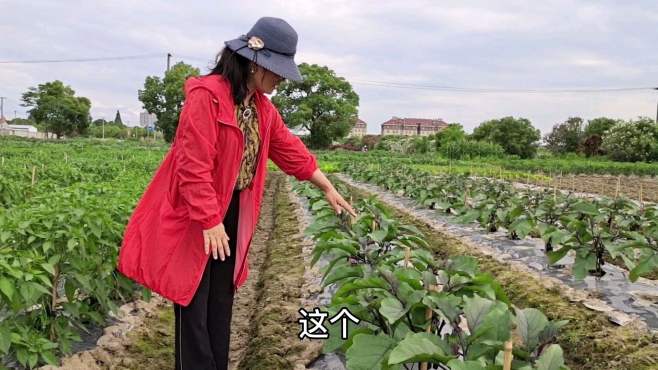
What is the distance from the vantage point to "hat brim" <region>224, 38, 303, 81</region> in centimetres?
212

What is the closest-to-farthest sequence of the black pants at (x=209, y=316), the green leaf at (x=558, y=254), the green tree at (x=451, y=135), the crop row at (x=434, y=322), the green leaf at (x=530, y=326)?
the crop row at (x=434, y=322) → the green leaf at (x=530, y=326) → the black pants at (x=209, y=316) → the green leaf at (x=558, y=254) → the green tree at (x=451, y=135)

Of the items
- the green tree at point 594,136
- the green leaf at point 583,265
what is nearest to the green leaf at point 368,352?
the green leaf at point 583,265

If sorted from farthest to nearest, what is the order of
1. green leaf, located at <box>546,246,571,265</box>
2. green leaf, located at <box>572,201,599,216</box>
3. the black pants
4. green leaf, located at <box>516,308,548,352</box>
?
green leaf, located at <box>572,201,599,216</box>, green leaf, located at <box>546,246,571,265</box>, the black pants, green leaf, located at <box>516,308,548,352</box>

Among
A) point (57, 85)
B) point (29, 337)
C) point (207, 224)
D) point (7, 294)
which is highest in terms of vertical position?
point (57, 85)

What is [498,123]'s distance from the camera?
1800 inches

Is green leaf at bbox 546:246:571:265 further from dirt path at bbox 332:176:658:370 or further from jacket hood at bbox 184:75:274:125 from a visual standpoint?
jacket hood at bbox 184:75:274:125

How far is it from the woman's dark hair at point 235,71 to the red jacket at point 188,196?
0.09ft

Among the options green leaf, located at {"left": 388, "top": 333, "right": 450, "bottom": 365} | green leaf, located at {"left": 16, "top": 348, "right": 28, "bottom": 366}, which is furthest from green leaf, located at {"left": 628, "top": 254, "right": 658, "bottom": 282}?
Answer: green leaf, located at {"left": 16, "top": 348, "right": 28, "bottom": 366}

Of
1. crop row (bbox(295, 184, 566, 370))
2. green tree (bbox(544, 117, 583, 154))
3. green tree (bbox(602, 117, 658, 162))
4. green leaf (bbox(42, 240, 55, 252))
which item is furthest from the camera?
green tree (bbox(544, 117, 583, 154))

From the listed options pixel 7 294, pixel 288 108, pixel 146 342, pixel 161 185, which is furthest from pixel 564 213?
pixel 288 108

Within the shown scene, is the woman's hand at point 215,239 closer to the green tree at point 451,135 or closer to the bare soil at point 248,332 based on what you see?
the bare soil at point 248,332

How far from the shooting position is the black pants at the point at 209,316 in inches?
90.0

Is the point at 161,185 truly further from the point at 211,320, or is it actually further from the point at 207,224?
the point at 211,320

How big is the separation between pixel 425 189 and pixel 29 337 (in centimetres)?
766
